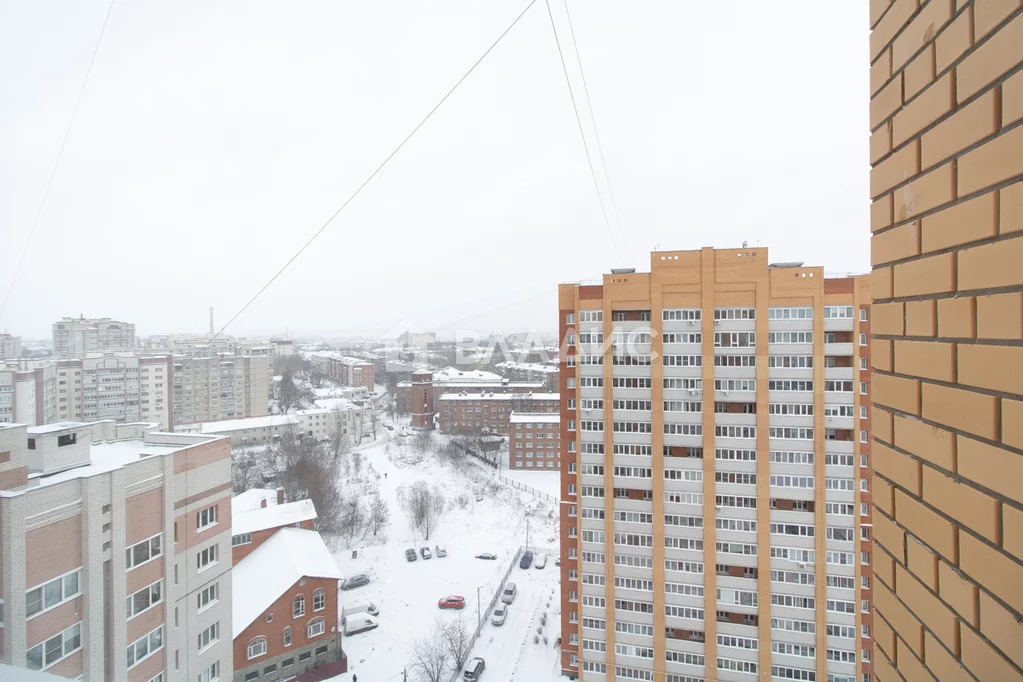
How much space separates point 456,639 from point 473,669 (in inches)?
28.4

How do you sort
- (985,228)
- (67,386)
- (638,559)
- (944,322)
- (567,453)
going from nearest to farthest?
(985,228) → (944,322) → (638,559) → (567,453) → (67,386)

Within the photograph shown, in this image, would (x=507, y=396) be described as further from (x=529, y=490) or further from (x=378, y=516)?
(x=378, y=516)

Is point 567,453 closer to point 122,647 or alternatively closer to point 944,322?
point 122,647

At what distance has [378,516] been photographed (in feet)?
55.3

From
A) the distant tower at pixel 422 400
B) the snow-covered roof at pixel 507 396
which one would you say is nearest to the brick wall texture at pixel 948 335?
the snow-covered roof at pixel 507 396

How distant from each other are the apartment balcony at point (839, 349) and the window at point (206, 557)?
10128 millimetres

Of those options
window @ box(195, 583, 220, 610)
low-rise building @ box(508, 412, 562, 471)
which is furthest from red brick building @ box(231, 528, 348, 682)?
low-rise building @ box(508, 412, 562, 471)

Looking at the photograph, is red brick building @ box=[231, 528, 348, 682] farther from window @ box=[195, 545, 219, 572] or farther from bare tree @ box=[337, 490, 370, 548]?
bare tree @ box=[337, 490, 370, 548]

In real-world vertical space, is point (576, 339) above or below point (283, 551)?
above

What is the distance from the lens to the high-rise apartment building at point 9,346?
11703 mm

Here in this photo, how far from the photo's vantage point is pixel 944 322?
820 mm

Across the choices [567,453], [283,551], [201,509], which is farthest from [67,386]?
[567,453]

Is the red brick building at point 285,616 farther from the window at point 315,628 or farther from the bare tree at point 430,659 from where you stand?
the bare tree at point 430,659

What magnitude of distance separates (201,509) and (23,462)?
1.62 m
